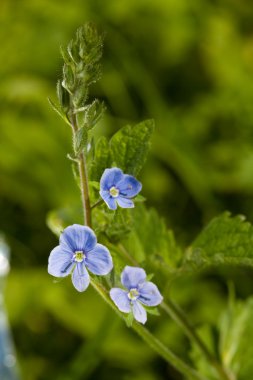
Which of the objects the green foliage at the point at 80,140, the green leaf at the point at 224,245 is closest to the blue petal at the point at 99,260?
the green foliage at the point at 80,140

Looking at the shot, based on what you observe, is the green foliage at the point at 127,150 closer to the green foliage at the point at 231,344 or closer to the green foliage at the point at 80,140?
the green foliage at the point at 80,140

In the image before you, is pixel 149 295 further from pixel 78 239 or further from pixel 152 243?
pixel 152 243

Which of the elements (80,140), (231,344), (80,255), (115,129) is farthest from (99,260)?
(115,129)

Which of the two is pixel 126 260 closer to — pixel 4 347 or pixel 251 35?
pixel 4 347

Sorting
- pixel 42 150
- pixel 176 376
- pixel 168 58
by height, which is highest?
pixel 168 58

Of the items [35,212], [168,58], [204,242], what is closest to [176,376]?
[35,212]
